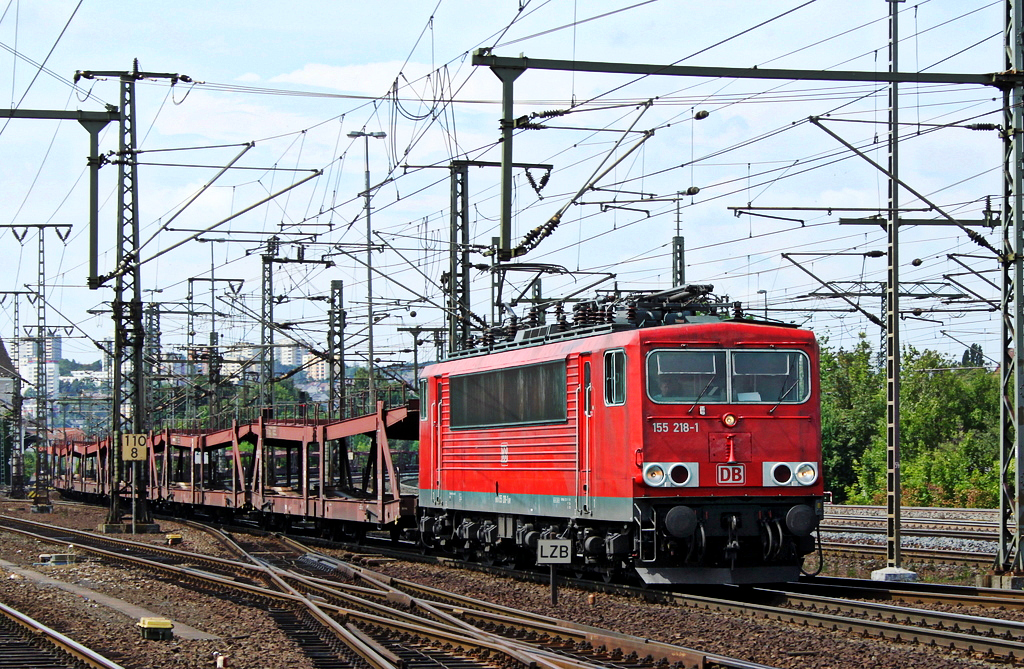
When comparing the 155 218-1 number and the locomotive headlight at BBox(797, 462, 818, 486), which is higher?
the 155 218-1 number

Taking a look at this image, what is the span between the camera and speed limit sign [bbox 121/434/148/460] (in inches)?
1270

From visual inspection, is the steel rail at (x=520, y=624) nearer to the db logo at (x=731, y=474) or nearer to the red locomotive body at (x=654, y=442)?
the red locomotive body at (x=654, y=442)

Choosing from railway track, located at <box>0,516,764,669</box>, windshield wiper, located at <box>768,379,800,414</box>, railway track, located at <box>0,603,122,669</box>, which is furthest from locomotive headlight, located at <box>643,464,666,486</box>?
railway track, located at <box>0,603,122,669</box>

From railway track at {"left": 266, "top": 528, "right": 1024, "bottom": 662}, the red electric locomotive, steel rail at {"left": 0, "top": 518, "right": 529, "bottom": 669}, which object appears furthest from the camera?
the red electric locomotive

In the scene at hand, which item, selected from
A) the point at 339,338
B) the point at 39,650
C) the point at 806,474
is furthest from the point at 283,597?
the point at 339,338

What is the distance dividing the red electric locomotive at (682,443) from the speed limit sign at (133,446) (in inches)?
626

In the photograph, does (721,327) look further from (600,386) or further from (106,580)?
(106,580)

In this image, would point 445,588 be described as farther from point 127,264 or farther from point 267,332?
point 267,332

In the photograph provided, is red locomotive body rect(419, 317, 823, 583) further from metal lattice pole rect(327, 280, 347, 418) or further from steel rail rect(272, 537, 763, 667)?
metal lattice pole rect(327, 280, 347, 418)

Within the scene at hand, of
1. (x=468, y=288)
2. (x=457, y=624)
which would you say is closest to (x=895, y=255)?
(x=457, y=624)

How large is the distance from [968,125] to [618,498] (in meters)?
8.73

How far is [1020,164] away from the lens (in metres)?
17.9

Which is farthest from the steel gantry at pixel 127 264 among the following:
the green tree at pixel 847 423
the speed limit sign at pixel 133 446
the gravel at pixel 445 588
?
the green tree at pixel 847 423

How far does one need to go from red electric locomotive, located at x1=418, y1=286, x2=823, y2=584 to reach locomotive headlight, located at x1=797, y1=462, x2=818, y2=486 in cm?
1
